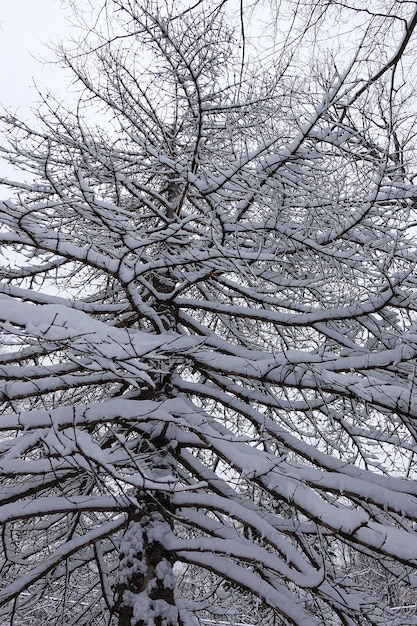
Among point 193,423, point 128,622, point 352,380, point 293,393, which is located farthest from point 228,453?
point 293,393

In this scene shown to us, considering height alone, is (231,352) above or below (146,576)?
above

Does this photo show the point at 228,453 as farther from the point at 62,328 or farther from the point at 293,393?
the point at 293,393

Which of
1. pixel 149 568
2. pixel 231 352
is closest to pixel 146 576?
pixel 149 568

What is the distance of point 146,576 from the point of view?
11.2 ft

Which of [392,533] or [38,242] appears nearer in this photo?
[392,533]

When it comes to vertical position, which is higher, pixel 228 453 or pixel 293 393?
pixel 293 393

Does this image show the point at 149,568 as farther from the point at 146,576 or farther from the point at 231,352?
the point at 231,352

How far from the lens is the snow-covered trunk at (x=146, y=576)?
127 inches

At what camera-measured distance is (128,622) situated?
3.17m

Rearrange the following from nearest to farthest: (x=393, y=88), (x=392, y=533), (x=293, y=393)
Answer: (x=392, y=533)
(x=393, y=88)
(x=293, y=393)

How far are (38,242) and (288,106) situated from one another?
2045 mm

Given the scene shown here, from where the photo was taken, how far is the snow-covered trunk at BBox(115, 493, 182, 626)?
323cm

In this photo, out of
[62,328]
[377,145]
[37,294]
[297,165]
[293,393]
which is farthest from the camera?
[293,393]

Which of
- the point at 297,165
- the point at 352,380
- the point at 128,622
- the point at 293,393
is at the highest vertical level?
the point at 297,165
